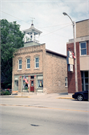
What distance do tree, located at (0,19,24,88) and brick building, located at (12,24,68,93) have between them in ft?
5.75

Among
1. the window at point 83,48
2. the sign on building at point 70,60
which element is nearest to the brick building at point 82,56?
the window at point 83,48

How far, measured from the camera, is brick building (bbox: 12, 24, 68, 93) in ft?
89.9

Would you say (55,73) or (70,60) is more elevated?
(70,60)

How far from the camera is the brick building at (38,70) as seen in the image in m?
27.4

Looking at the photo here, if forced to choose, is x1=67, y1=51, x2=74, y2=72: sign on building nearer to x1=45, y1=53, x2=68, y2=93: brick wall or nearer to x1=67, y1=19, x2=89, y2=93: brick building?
x1=67, y1=19, x2=89, y2=93: brick building

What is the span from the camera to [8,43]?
3053cm

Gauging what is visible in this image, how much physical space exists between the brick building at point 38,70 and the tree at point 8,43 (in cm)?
175

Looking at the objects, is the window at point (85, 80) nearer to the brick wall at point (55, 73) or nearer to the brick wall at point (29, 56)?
the brick wall at point (55, 73)

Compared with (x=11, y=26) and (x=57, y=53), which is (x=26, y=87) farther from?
(x=11, y=26)

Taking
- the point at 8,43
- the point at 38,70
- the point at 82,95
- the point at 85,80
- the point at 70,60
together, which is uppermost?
the point at 8,43

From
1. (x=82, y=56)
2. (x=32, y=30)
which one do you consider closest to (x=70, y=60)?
(x=82, y=56)

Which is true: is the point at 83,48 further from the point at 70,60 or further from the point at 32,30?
the point at 32,30

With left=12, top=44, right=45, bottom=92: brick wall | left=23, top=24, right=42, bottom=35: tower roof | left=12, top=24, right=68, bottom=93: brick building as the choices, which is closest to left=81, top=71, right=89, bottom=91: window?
left=12, top=24, right=68, bottom=93: brick building

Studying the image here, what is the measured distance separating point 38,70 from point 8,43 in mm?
8174
